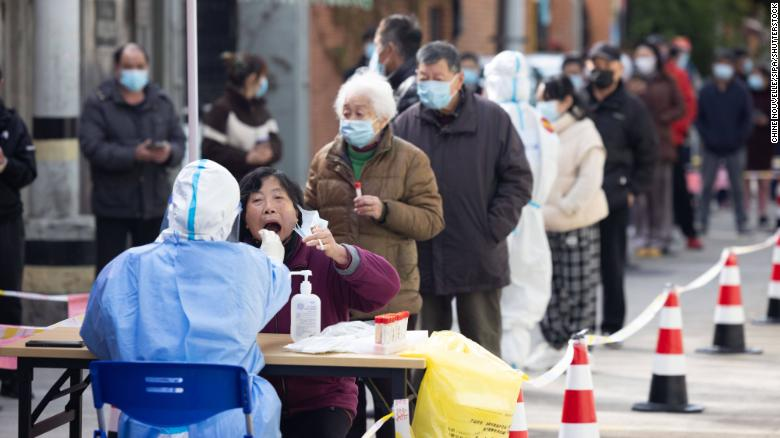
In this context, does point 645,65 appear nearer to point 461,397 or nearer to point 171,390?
point 461,397

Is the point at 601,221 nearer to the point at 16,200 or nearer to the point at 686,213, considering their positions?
the point at 16,200

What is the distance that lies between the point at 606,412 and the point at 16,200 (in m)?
3.60

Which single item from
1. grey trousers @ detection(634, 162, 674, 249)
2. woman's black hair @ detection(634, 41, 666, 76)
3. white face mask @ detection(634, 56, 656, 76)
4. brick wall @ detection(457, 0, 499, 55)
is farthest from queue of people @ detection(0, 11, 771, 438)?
brick wall @ detection(457, 0, 499, 55)

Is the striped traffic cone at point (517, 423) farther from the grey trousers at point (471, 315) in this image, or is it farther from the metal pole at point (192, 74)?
the grey trousers at point (471, 315)

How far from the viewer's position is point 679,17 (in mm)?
41062

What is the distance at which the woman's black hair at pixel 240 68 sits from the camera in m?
12.2

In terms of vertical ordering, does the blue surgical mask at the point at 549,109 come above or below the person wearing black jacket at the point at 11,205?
above

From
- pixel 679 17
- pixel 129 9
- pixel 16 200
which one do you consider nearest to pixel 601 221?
pixel 16 200

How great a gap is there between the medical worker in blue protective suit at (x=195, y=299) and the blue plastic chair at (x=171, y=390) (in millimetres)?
64

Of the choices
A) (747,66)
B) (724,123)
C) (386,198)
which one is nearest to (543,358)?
(386,198)

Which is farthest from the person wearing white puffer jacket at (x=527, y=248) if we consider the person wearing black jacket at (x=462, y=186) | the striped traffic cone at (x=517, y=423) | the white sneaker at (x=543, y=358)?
the striped traffic cone at (x=517, y=423)

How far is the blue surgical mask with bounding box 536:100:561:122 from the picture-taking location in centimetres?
1178

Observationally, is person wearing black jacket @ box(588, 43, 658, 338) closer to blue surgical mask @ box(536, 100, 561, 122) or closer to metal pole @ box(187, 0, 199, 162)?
blue surgical mask @ box(536, 100, 561, 122)

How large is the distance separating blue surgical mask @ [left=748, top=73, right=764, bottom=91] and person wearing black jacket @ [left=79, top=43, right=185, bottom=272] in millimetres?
14726
